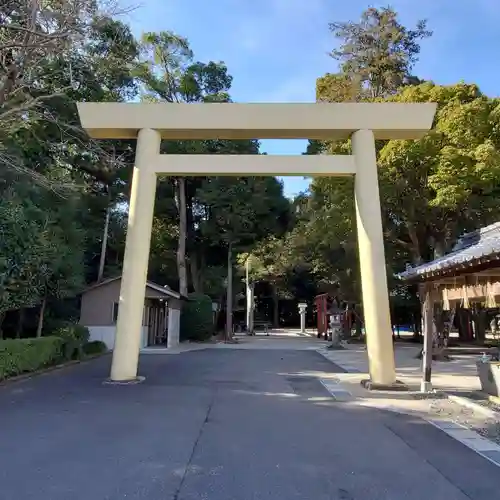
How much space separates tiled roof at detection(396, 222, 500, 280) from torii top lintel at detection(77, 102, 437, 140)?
8.91 feet

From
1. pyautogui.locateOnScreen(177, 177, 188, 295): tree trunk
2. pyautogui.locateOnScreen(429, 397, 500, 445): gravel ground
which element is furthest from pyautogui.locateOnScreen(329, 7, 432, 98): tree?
pyautogui.locateOnScreen(429, 397, 500, 445): gravel ground

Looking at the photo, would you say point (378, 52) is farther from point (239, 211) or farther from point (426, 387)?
point (426, 387)

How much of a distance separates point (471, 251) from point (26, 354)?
1066cm

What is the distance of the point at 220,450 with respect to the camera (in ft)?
18.2

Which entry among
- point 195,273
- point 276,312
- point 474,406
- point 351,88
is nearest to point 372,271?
point 474,406

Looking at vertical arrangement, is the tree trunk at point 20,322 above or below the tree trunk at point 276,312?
below

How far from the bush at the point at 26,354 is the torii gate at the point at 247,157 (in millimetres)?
2780

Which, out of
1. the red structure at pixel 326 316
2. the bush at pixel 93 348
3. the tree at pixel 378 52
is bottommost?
the bush at pixel 93 348

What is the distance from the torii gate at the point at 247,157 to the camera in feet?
35.5

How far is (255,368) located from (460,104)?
13.1m

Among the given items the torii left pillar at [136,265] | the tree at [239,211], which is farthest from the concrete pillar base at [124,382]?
the tree at [239,211]

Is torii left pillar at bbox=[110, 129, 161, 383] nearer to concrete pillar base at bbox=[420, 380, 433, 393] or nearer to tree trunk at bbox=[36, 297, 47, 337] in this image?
concrete pillar base at bbox=[420, 380, 433, 393]

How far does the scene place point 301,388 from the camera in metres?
10.8

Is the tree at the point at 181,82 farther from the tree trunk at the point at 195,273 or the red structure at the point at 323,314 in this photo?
the red structure at the point at 323,314
